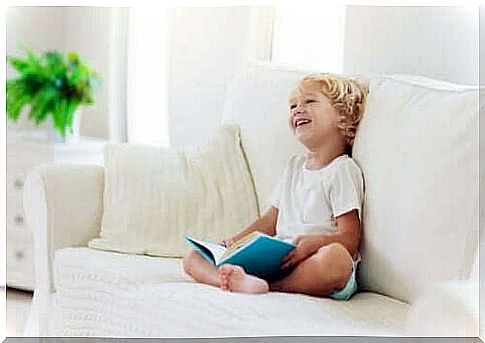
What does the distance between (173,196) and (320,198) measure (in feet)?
1.16

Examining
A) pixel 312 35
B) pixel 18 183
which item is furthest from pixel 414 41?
pixel 18 183

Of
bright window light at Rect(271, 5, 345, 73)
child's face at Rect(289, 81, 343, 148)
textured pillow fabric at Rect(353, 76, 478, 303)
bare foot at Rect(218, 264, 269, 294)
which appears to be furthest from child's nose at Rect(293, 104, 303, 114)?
bare foot at Rect(218, 264, 269, 294)

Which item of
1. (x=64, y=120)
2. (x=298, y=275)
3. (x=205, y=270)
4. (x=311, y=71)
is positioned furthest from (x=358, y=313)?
(x=64, y=120)

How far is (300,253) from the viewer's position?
5.76 ft

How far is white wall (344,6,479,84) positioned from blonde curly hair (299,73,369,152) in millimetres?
228

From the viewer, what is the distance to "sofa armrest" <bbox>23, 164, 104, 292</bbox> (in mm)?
1952

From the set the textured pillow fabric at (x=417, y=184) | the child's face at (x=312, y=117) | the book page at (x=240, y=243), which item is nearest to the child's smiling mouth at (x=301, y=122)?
the child's face at (x=312, y=117)

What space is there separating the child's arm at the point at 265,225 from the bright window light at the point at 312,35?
37cm

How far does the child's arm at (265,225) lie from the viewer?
189 centimetres

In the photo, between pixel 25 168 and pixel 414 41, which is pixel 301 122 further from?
pixel 25 168

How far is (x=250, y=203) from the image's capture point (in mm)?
2002

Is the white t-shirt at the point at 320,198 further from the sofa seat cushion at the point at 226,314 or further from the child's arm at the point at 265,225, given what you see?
the sofa seat cushion at the point at 226,314

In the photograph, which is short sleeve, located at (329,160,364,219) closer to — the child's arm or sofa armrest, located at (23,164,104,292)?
the child's arm

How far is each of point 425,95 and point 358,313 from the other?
1.37ft
